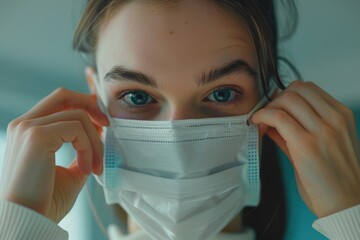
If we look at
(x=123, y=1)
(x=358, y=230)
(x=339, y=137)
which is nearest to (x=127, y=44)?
(x=123, y=1)

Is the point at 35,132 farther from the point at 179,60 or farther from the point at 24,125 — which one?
the point at 179,60

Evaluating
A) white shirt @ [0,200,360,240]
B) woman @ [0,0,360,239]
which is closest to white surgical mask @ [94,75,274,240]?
woman @ [0,0,360,239]

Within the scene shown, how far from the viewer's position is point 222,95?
1211 millimetres

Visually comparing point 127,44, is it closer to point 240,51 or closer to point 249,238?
point 240,51

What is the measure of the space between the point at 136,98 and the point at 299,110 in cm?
42

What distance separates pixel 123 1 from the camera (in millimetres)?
1175

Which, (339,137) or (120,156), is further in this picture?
(120,156)

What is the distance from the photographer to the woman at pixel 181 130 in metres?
1.06

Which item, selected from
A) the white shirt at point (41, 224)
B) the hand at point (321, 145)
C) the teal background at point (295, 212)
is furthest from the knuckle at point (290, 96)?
the teal background at point (295, 212)

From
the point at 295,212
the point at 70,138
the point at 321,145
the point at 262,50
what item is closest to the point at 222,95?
the point at 262,50

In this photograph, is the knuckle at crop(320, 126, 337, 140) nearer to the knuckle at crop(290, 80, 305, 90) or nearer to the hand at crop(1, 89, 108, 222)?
the knuckle at crop(290, 80, 305, 90)

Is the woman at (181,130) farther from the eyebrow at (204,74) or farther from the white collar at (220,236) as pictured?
the white collar at (220,236)

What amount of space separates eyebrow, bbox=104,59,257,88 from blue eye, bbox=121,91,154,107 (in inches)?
2.3

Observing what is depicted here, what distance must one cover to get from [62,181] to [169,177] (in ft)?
0.92
